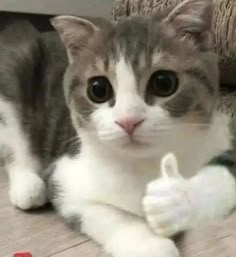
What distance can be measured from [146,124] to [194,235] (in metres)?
0.23

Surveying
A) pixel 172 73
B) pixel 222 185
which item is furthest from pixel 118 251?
pixel 172 73

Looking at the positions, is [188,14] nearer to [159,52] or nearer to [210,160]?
[159,52]

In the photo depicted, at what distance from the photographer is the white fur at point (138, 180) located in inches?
42.3

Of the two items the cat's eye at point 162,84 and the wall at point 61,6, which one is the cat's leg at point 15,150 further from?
the wall at point 61,6

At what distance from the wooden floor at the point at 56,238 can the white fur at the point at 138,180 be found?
0.03m

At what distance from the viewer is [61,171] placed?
137cm

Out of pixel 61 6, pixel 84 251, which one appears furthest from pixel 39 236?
pixel 61 6

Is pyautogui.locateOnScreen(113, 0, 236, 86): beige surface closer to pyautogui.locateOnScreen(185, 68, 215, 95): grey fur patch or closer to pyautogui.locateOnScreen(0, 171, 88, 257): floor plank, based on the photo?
pyautogui.locateOnScreen(185, 68, 215, 95): grey fur patch

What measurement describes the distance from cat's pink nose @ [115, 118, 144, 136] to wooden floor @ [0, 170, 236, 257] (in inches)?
8.9

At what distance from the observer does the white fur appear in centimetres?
107

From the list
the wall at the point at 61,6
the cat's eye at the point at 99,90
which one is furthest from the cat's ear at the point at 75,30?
the wall at the point at 61,6

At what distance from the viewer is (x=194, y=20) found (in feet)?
3.89

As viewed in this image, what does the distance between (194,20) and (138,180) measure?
0.34 meters

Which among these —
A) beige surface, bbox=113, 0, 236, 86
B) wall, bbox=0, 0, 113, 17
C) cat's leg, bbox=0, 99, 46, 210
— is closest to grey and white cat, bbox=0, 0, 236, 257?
cat's leg, bbox=0, 99, 46, 210
